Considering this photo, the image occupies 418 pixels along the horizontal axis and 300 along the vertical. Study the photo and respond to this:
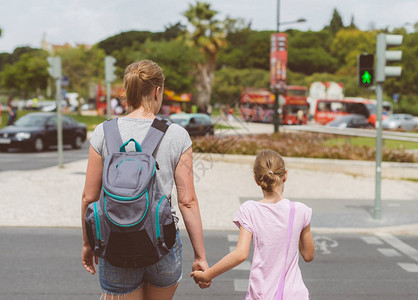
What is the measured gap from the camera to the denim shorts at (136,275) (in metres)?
2.39

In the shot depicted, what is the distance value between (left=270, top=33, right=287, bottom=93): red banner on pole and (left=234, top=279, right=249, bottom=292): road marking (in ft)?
74.2

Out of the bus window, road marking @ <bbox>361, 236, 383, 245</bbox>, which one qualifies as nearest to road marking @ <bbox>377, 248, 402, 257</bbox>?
road marking @ <bbox>361, 236, 383, 245</bbox>

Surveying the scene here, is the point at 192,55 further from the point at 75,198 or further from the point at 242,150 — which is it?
the point at 75,198

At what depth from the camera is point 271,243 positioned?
8.38 feet

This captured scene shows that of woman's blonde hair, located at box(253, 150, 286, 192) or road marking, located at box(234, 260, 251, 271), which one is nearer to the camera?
woman's blonde hair, located at box(253, 150, 286, 192)

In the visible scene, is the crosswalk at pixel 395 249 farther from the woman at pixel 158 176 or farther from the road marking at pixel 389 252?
the woman at pixel 158 176

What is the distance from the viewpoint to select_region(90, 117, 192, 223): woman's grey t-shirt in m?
2.39

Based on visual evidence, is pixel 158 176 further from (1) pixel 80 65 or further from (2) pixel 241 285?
(1) pixel 80 65

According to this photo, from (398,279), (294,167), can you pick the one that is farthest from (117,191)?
(294,167)

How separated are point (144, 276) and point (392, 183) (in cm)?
1089

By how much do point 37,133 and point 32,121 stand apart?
1043 mm

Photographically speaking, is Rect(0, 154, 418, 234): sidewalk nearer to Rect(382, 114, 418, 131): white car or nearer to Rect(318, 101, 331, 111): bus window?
Rect(382, 114, 418, 131): white car

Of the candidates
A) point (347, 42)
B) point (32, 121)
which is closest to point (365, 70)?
point (32, 121)

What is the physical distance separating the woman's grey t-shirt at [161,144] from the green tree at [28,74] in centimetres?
5909
